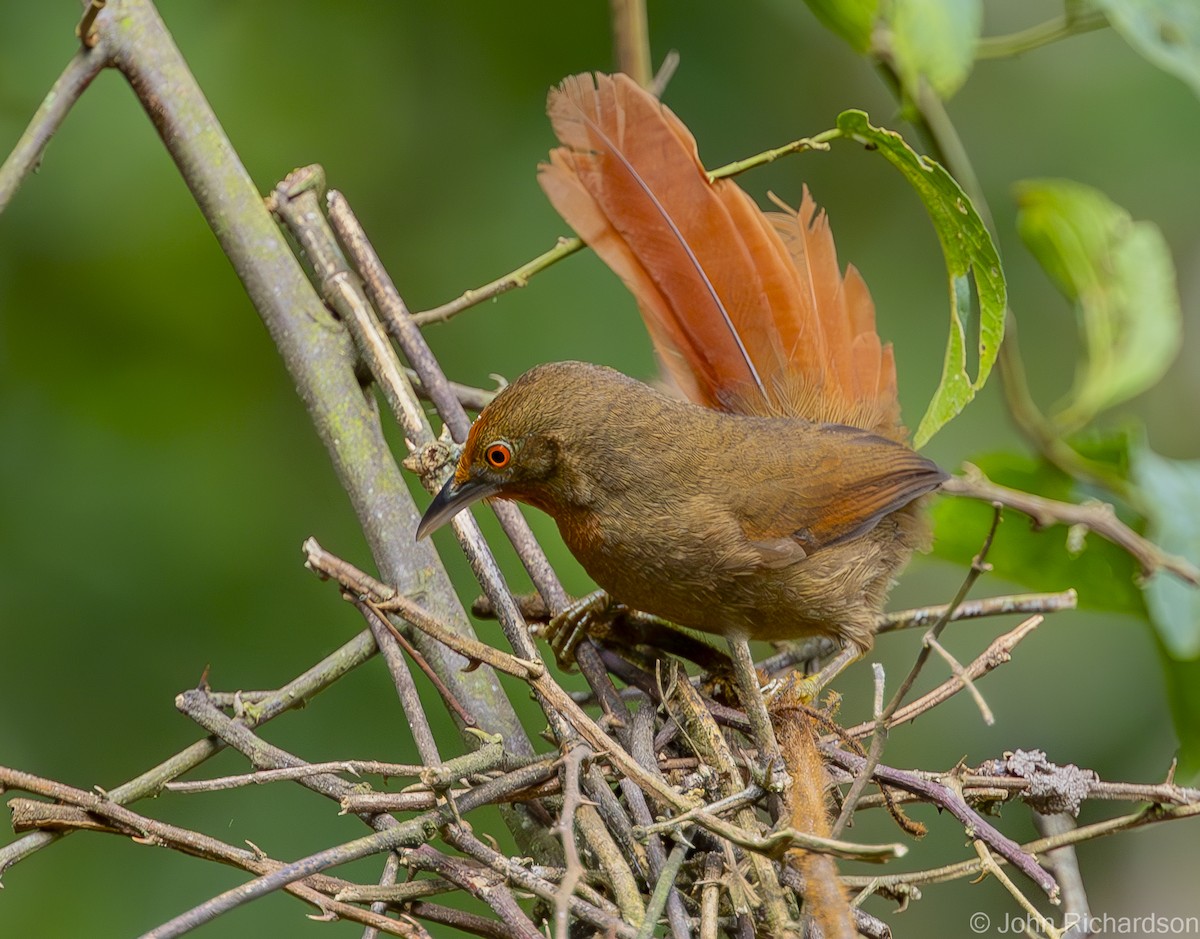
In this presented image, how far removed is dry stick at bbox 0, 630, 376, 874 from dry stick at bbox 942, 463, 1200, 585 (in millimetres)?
1235

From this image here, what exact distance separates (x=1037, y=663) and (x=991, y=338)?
2.27m

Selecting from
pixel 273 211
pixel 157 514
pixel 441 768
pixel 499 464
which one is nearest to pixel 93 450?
pixel 157 514

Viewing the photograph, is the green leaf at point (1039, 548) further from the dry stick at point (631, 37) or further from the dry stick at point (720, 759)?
the dry stick at point (631, 37)

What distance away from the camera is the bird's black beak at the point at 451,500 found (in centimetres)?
222

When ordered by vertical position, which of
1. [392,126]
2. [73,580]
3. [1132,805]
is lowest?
[1132,805]

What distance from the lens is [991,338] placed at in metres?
2.20

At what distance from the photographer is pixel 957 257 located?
224cm

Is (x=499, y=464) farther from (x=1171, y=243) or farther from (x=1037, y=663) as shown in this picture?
(x=1171, y=243)

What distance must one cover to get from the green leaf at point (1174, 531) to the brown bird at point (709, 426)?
60 centimetres

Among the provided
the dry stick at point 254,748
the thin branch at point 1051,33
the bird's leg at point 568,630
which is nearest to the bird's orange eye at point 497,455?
the bird's leg at point 568,630

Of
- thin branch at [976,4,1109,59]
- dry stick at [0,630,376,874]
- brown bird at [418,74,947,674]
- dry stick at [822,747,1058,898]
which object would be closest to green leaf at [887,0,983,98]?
thin branch at [976,4,1109,59]

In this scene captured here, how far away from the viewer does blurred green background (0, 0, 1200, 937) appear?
3529 mm

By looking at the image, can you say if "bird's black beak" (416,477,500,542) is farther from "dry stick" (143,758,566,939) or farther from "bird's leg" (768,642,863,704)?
"bird's leg" (768,642,863,704)

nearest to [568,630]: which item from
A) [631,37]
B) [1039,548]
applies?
[1039,548]
